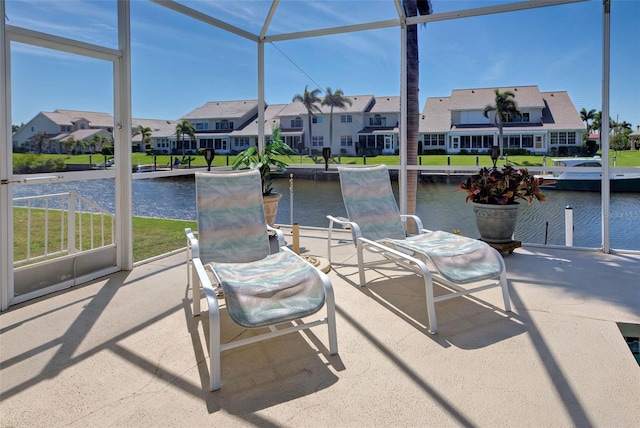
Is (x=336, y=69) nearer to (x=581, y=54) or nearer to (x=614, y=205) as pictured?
(x=581, y=54)

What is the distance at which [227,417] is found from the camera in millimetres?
2295

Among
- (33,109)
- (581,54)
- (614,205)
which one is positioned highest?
Result: (581,54)

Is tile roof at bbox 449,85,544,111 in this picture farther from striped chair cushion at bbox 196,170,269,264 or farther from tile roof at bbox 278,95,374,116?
striped chair cushion at bbox 196,170,269,264

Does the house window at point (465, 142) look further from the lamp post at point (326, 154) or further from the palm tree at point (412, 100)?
the lamp post at point (326, 154)

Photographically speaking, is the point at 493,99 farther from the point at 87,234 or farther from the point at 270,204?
the point at 87,234

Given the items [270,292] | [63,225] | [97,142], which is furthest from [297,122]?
[270,292]

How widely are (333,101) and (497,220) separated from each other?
3.15 metres

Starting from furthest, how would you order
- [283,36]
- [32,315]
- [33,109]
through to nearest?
[283,36], [33,109], [32,315]

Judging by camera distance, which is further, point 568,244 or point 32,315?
point 568,244

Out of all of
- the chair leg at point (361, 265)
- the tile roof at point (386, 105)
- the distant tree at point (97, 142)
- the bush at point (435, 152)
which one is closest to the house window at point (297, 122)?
the tile roof at point (386, 105)

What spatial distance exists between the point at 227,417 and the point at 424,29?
6.02 metres

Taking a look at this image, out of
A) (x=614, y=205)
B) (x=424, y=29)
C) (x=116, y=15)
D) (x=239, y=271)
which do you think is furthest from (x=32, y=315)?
(x=614, y=205)

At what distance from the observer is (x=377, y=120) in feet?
22.6

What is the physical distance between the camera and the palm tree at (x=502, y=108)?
20.3 feet
